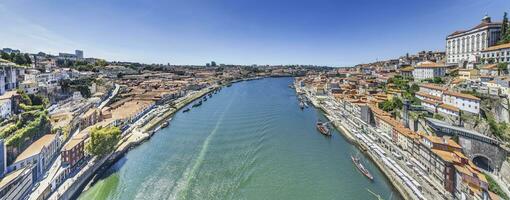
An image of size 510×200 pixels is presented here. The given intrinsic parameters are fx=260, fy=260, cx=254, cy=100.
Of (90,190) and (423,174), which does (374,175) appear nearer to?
(423,174)

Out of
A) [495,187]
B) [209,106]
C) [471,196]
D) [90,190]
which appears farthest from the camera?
[209,106]

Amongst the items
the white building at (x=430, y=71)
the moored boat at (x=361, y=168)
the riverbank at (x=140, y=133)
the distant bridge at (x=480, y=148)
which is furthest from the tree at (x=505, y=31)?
the riverbank at (x=140, y=133)

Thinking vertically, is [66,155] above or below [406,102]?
below

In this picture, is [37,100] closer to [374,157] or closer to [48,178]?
[48,178]

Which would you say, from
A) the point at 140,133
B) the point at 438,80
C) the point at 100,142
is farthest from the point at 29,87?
the point at 438,80

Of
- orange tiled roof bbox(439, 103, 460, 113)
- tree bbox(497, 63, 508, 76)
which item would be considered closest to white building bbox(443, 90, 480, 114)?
orange tiled roof bbox(439, 103, 460, 113)

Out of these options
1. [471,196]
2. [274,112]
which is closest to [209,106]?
[274,112]
